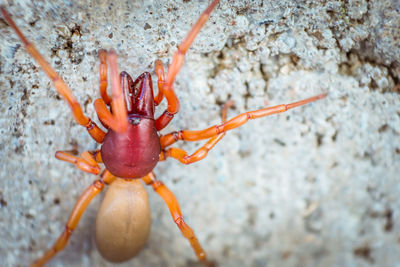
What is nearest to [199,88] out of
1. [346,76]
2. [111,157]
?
[111,157]

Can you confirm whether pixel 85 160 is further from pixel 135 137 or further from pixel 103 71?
pixel 103 71

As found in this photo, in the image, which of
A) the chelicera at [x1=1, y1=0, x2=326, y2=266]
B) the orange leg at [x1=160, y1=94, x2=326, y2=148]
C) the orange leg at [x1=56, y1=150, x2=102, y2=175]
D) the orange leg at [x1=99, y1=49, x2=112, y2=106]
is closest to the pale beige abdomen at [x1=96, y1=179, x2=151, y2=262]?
the chelicera at [x1=1, y1=0, x2=326, y2=266]

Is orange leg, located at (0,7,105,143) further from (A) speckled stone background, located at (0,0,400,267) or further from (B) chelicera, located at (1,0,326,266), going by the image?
(A) speckled stone background, located at (0,0,400,267)

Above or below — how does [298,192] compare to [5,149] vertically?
below

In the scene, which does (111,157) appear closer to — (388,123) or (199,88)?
(199,88)

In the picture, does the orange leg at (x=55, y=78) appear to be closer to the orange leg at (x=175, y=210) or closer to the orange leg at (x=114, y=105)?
the orange leg at (x=114, y=105)

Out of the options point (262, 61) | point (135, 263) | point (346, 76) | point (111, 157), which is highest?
point (262, 61)

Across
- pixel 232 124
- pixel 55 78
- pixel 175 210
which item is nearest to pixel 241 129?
pixel 232 124
